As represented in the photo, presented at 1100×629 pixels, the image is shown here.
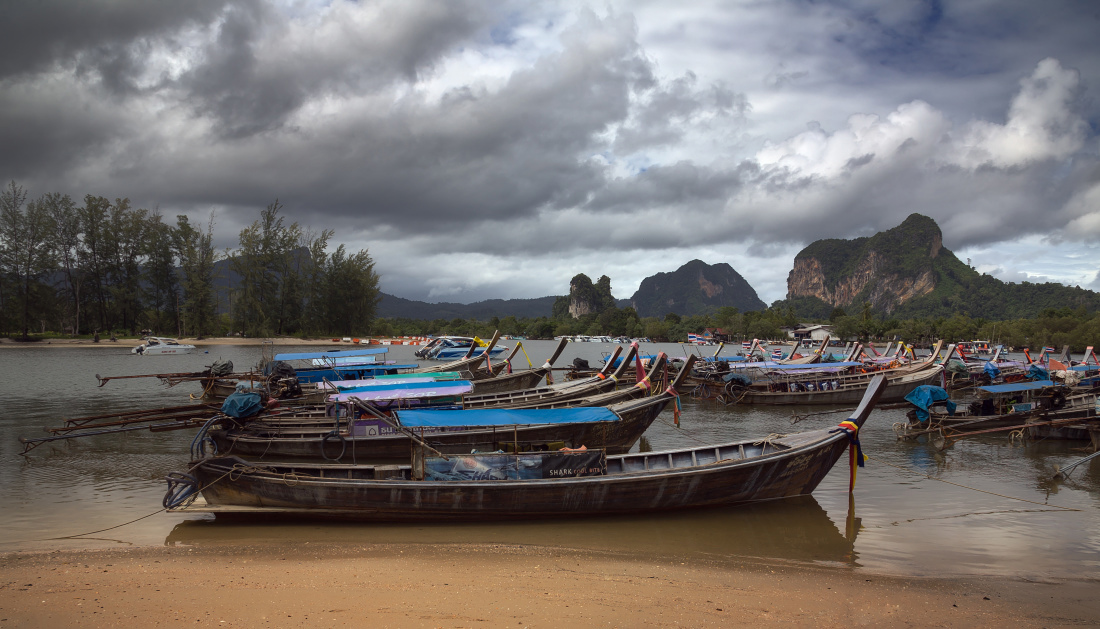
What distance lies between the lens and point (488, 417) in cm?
1148

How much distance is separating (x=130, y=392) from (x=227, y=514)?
24.2m

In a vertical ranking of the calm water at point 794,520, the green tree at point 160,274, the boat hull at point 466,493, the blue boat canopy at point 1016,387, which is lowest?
the calm water at point 794,520

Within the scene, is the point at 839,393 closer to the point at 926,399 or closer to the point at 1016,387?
the point at 1016,387

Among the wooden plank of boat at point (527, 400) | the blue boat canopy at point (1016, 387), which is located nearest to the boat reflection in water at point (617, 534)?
the wooden plank of boat at point (527, 400)

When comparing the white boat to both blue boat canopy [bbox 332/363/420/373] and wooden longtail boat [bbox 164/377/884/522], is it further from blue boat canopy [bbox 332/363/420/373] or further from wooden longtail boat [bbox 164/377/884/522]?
wooden longtail boat [bbox 164/377/884/522]

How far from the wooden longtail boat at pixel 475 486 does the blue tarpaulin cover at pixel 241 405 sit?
373cm

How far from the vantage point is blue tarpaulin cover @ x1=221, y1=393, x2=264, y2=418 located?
47.1 ft

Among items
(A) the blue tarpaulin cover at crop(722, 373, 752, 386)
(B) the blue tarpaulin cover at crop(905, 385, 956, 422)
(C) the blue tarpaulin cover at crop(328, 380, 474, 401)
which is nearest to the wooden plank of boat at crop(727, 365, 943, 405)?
(A) the blue tarpaulin cover at crop(722, 373, 752, 386)

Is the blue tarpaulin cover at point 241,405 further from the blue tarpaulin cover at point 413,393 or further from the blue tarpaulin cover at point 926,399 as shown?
the blue tarpaulin cover at point 926,399

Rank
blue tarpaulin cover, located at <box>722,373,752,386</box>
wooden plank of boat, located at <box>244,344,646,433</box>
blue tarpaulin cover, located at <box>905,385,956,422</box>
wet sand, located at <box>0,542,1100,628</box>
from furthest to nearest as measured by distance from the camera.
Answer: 1. blue tarpaulin cover, located at <box>722,373,752,386</box>
2. blue tarpaulin cover, located at <box>905,385,956,422</box>
3. wooden plank of boat, located at <box>244,344,646,433</box>
4. wet sand, located at <box>0,542,1100,628</box>

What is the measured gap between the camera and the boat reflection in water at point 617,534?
9938 mm

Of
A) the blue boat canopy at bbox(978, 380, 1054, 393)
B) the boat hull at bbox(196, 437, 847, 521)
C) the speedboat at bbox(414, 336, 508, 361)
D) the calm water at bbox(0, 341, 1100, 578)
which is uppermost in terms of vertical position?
the speedboat at bbox(414, 336, 508, 361)

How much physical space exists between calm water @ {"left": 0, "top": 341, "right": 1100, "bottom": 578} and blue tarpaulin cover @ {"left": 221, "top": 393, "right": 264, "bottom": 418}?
2118 mm

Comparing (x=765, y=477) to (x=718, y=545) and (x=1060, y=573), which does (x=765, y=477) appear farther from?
(x=1060, y=573)
